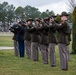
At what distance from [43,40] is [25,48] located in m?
3.38

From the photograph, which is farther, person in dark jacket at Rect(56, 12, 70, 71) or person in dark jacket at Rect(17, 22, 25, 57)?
person in dark jacket at Rect(17, 22, 25, 57)

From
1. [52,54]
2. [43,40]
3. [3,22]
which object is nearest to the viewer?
[52,54]

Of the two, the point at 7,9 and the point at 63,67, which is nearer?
the point at 63,67

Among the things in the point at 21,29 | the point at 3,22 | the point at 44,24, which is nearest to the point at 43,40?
the point at 44,24

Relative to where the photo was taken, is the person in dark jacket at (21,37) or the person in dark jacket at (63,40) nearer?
the person in dark jacket at (63,40)

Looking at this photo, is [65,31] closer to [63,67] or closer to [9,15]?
[63,67]

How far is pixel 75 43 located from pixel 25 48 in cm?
396

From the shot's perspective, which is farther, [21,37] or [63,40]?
[21,37]

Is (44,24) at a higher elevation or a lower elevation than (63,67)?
higher

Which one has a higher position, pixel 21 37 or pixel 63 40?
pixel 63 40

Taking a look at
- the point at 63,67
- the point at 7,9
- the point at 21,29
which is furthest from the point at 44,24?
the point at 7,9

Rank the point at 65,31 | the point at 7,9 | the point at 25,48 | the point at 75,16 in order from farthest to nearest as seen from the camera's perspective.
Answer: the point at 7,9 < the point at 75,16 < the point at 25,48 < the point at 65,31

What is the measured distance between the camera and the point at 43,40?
13.1m

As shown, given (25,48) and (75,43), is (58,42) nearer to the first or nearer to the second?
(25,48)
